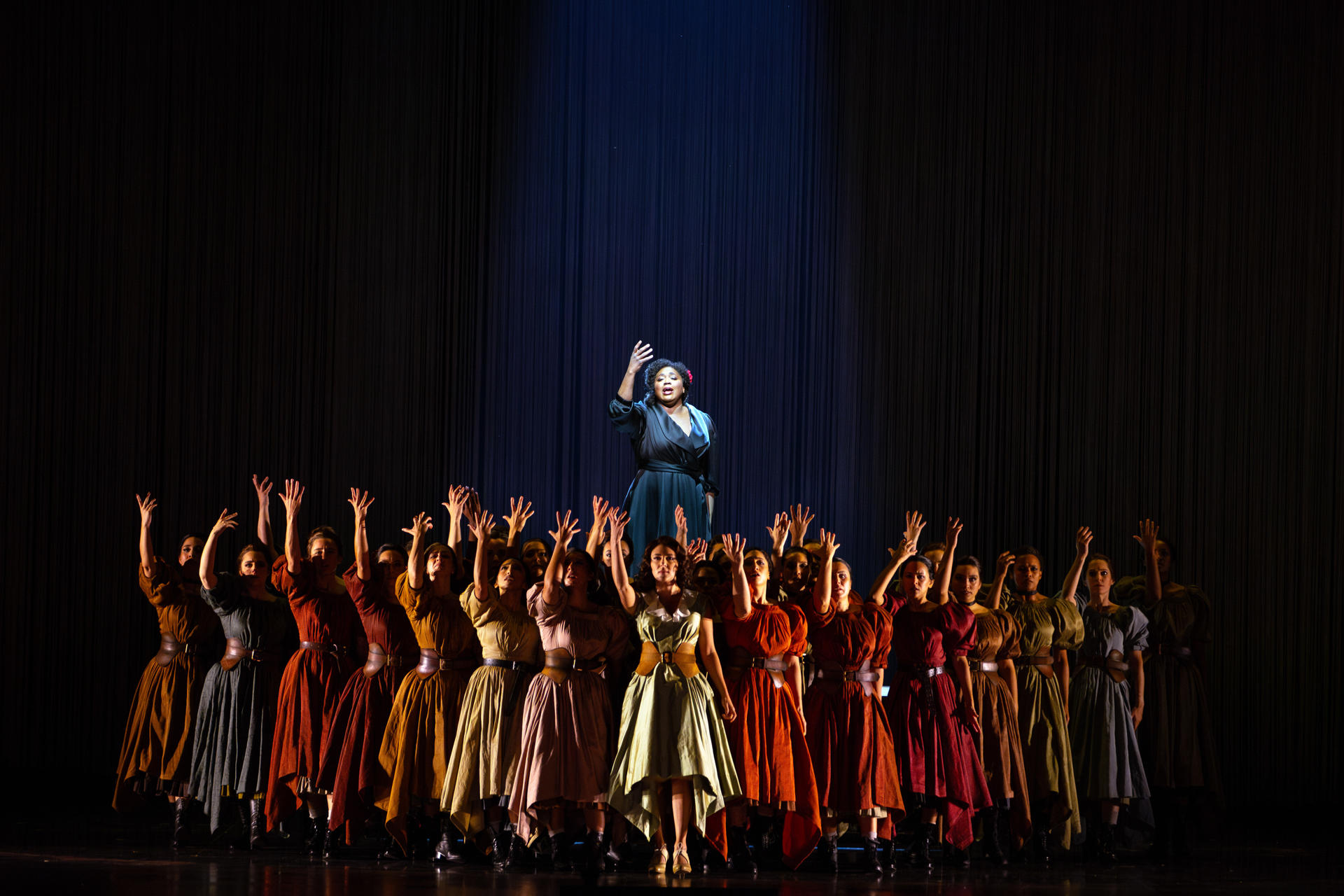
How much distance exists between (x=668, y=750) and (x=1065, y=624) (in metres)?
1.68

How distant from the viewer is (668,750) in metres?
4.64

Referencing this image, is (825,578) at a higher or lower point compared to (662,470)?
lower

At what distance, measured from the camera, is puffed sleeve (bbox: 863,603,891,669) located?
4.99m

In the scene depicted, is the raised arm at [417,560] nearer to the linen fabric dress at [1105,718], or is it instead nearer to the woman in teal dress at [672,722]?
the woman in teal dress at [672,722]

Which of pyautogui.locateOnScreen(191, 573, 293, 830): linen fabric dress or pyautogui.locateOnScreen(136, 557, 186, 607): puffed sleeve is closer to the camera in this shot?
pyautogui.locateOnScreen(191, 573, 293, 830): linen fabric dress

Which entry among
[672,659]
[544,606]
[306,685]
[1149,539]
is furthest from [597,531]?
[1149,539]

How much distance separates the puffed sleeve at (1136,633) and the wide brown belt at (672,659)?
1784 mm

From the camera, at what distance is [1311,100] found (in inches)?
310

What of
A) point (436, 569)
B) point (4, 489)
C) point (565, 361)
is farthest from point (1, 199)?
point (436, 569)

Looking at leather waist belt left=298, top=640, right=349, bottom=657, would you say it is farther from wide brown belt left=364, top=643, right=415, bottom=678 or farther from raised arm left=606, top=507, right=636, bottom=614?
raised arm left=606, top=507, right=636, bottom=614

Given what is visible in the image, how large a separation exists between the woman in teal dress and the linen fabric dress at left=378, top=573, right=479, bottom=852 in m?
0.62

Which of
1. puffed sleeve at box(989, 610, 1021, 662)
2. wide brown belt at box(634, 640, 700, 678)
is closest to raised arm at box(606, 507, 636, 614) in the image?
wide brown belt at box(634, 640, 700, 678)

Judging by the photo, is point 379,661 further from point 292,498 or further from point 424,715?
point 292,498

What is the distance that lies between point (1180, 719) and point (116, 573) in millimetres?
5314
